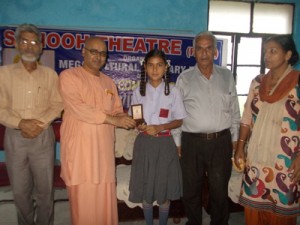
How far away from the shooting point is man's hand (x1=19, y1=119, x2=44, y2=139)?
232cm

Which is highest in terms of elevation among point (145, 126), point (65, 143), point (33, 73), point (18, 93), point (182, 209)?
point (33, 73)

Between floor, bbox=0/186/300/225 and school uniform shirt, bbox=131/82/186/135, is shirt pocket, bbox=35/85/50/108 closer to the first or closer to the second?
school uniform shirt, bbox=131/82/186/135

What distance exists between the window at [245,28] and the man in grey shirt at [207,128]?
2428mm

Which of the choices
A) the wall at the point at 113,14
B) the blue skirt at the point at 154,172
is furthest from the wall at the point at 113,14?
the blue skirt at the point at 154,172

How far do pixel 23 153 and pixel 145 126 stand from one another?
1090mm

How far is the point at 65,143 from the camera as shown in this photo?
2.42 meters

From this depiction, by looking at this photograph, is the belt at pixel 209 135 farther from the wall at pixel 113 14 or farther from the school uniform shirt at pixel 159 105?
the wall at pixel 113 14

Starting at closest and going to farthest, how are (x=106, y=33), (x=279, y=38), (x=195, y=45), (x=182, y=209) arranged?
(x=279, y=38) → (x=195, y=45) → (x=182, y=209) → (x=106, y=33)

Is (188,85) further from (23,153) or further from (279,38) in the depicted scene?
(23,153)

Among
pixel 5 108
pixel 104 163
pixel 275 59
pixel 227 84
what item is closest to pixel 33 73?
pixel 5 108

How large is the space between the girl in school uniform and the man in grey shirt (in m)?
0.16

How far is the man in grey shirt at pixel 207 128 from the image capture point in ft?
8.39

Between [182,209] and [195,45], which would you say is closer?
[195,45]

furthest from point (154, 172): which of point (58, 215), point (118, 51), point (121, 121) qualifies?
point (118, 51)
